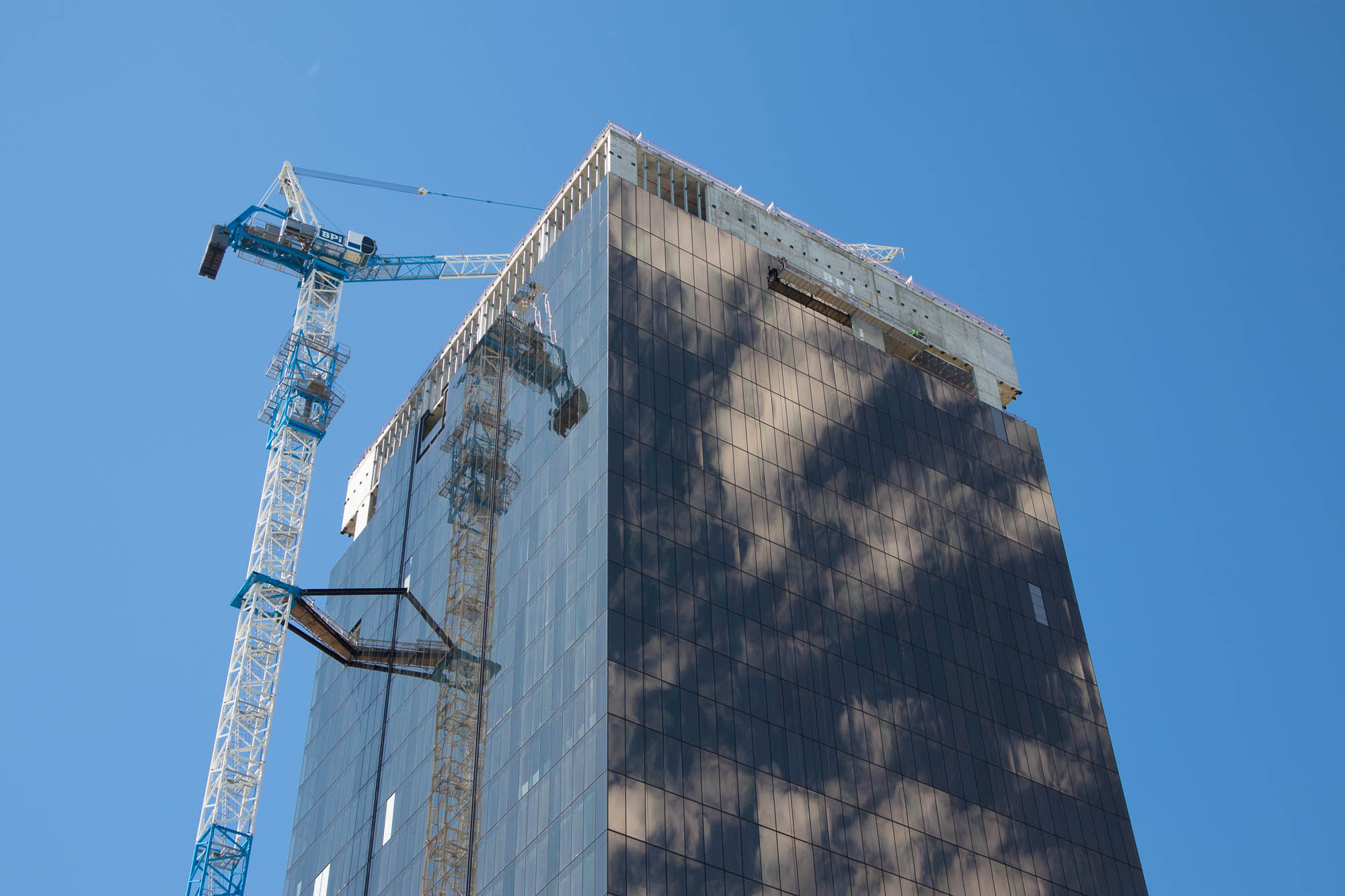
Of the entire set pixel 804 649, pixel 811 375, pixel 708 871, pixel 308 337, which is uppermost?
pixel 308 337

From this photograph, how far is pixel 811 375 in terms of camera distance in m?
105

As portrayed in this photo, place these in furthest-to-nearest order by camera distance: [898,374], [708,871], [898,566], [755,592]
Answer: [898,374] → [898,566] → [755,592] → [708,871]

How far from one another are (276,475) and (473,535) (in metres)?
25.0

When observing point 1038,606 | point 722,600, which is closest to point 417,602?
point 722,600

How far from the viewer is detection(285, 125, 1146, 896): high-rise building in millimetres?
80938

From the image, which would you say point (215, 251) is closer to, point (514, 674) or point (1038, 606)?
point (514, 674)

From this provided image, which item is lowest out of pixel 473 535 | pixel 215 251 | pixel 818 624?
pixel 818 624

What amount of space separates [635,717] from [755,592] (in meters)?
14.1

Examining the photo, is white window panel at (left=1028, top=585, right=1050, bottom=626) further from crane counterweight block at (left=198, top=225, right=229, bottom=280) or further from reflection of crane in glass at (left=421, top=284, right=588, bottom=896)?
crane counterweight block at (left=198, top=225, right=229, bottom=280)

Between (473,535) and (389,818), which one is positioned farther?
(473,535)

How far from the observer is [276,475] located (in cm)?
11875

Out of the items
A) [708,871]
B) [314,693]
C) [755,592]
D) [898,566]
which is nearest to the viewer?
[708,871]

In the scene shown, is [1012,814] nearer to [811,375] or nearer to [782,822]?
[782,822]

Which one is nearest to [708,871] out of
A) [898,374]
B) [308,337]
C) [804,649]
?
[804,649]
